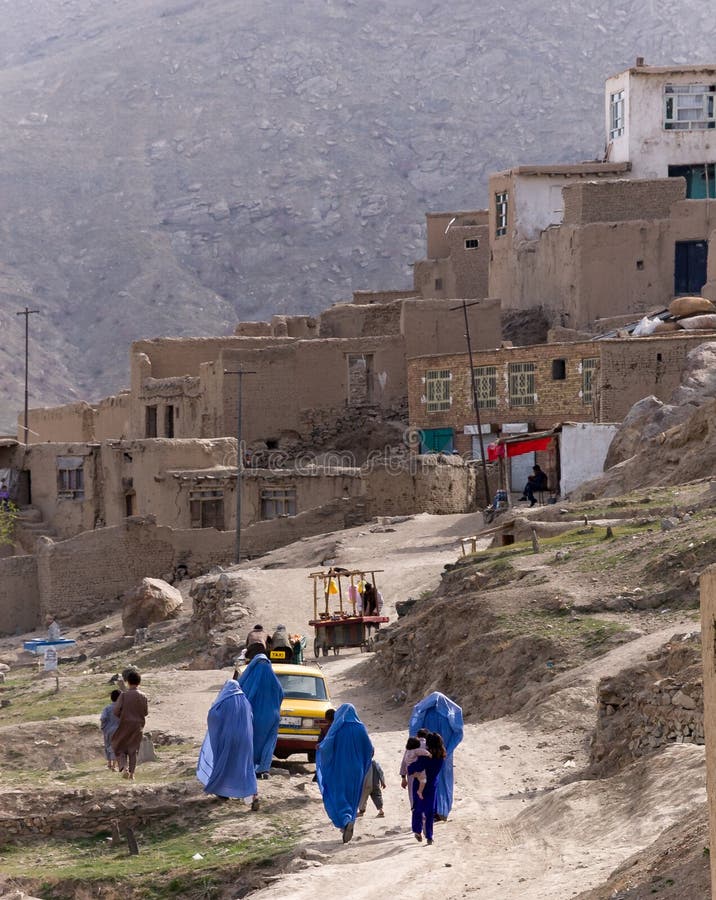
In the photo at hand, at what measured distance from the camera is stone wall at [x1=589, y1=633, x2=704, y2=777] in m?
14.7

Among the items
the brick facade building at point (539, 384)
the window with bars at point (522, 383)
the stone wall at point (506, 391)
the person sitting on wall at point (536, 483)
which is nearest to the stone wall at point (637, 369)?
the brick facade building at point (539, 384)

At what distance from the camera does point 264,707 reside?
16.8 metres

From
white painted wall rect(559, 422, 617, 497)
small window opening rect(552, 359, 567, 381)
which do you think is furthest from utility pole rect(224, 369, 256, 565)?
small window opening rect(552, 359, 567, 381)

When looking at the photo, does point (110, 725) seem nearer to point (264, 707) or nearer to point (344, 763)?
point (264, 707)

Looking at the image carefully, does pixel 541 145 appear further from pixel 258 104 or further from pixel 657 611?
pixel 657 611

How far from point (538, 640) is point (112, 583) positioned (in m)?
16.8

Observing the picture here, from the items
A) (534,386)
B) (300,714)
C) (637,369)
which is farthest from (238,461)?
(300,714)

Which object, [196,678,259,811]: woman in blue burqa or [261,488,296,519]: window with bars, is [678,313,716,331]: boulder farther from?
[196,678,259,811]: woman in blue burqa

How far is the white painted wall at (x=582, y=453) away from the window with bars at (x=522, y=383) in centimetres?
566

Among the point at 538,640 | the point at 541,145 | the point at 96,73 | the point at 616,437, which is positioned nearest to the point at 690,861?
the point at 538,640

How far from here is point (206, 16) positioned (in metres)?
130

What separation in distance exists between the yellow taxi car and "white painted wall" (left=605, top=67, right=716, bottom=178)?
30625 mm

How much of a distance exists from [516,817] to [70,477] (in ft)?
90.5

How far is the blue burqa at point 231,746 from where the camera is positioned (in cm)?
1586
